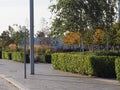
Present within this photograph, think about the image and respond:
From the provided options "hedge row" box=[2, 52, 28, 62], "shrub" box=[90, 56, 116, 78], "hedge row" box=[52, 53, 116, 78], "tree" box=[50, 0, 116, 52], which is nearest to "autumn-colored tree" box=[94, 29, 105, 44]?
"hedge row" box=[2, 52, 28, 62]

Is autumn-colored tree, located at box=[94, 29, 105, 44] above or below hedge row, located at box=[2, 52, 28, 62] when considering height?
above

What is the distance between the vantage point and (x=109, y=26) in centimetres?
2664

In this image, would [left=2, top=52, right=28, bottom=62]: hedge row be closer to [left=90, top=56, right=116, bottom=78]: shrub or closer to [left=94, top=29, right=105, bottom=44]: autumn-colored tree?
[left=94, top=29, right=105, bottom=44]: autumn-colored tree

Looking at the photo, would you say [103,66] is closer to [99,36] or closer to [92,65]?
[92,65]

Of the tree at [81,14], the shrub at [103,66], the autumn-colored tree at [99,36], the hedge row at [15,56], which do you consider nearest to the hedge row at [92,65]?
the shrub at [103,66]

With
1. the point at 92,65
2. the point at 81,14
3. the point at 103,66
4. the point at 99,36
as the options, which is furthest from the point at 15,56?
the point at 103,66

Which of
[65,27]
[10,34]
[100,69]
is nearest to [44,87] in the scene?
[100,69]

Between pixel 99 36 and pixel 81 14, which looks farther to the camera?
pixel 99 36

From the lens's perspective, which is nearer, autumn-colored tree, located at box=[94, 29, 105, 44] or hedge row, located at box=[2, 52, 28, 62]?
autumn-colored tree, located at box=[94, 29, 105, 44]

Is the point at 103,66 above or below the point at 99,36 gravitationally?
below

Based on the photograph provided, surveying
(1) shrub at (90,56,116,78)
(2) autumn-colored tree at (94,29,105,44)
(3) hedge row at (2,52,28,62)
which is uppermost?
→ (2) autumn-colored tree at (94,29,105,44)

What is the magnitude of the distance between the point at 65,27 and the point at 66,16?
2.34 ft

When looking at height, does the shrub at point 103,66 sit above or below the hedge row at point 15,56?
below

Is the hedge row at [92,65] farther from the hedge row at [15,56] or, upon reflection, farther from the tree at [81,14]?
the hedge row at [15,56]
